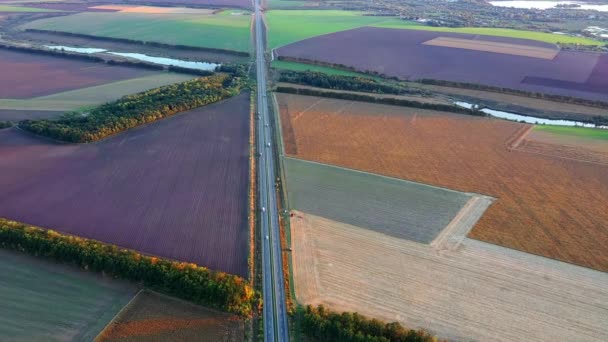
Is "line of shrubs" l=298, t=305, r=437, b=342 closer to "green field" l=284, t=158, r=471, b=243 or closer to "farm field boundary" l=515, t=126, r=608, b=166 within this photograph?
"green field" l=284, t=158, r=471, b=243

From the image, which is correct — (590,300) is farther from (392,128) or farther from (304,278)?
(392,128)

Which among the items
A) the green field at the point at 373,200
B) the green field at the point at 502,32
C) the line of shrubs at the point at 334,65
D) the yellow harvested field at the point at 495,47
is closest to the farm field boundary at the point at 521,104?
the line of shrubs at the point at 334,65

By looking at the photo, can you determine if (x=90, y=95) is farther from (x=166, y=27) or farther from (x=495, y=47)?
(x=495, y=47)

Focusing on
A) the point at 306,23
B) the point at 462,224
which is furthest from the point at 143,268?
the point at 306,23

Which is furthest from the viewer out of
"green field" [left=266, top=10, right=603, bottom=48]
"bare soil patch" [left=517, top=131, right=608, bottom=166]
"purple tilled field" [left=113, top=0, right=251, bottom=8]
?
"purple tilled field" [left=113, top=0, right=251, bottom=8]

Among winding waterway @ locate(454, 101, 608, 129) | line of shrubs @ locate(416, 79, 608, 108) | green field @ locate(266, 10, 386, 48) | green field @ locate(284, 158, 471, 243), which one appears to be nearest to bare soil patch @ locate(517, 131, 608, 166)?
winding waterway @ locate(454, 101, 608, 129)

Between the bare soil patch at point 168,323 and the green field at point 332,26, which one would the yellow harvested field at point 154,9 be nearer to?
the green field at point 332,26
